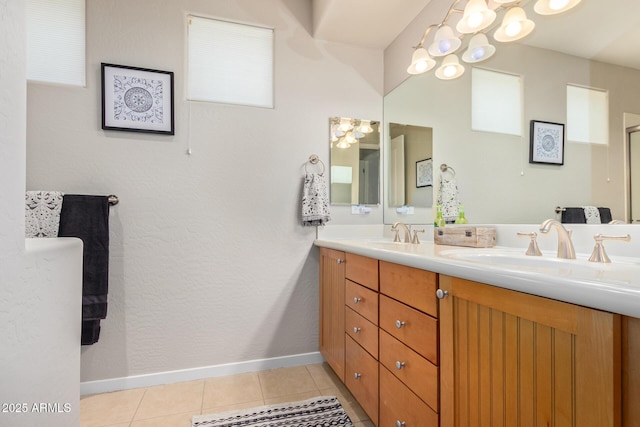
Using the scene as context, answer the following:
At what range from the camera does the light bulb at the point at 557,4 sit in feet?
3.75

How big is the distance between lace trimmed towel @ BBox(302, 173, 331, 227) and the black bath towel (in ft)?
3.80

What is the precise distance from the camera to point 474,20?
141 centimetres

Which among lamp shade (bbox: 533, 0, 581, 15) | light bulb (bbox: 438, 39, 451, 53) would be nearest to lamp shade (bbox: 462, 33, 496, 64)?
light bulb (bbox: 438, 39, 451, 53)

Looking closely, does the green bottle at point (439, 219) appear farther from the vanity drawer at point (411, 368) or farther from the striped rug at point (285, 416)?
the striped rug at point (285, 416)

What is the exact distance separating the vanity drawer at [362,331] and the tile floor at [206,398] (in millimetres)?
408

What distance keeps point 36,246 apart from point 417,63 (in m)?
1.93

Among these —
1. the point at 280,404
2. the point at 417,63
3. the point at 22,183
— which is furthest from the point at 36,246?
the point at 417,63

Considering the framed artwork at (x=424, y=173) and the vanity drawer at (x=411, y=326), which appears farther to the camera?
the framed artwork at (x=424, y=173)

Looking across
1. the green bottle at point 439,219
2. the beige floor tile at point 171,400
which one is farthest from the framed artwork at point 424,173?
the beige floor tile at point 171,400

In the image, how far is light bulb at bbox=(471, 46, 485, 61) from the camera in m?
1.49

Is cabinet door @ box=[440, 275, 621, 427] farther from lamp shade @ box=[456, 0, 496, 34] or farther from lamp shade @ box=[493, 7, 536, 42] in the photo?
lamp shade @ box=[456, 0, 496, 34]

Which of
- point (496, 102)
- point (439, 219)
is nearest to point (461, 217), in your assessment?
point (439, 219)

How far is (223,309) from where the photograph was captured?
196 cm

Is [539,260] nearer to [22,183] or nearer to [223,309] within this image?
[22,183]
